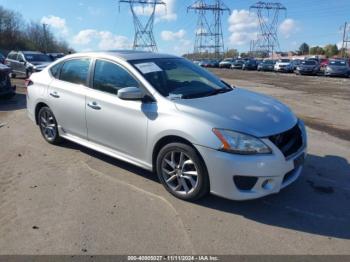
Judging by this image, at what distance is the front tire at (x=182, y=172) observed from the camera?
13.6 ft

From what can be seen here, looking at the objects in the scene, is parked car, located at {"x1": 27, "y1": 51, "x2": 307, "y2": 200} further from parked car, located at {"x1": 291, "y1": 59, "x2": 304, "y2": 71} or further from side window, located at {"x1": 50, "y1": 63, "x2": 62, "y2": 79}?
parked car, located at {"x1": 291, "y1": 59, "x2": 304, "y2": 71}

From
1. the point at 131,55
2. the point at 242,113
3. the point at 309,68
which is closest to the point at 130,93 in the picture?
the point at 131,55

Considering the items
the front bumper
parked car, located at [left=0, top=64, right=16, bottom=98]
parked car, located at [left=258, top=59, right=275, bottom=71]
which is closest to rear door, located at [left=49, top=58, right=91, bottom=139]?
the front bumper

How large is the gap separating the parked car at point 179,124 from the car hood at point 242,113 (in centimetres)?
1

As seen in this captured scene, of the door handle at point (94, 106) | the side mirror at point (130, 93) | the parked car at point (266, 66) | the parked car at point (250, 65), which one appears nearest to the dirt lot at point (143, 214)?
the door handle at point (94, 106)

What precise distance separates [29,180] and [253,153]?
10.1 feet

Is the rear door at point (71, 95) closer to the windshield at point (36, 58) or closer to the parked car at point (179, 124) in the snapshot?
the parked car at point (179, 124)

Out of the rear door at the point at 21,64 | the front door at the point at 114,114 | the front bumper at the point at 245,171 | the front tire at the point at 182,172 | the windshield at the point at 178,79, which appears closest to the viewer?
the front bumper at the point at 245,171

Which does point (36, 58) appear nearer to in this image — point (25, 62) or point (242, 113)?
point (25, 62)

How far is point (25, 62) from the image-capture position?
1973 cm

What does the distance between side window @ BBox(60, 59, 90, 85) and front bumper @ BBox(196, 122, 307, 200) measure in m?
2.49

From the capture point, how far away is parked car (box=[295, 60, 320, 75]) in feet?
119

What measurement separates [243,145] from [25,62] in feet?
60.6

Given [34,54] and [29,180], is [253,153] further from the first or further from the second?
[34,54]
